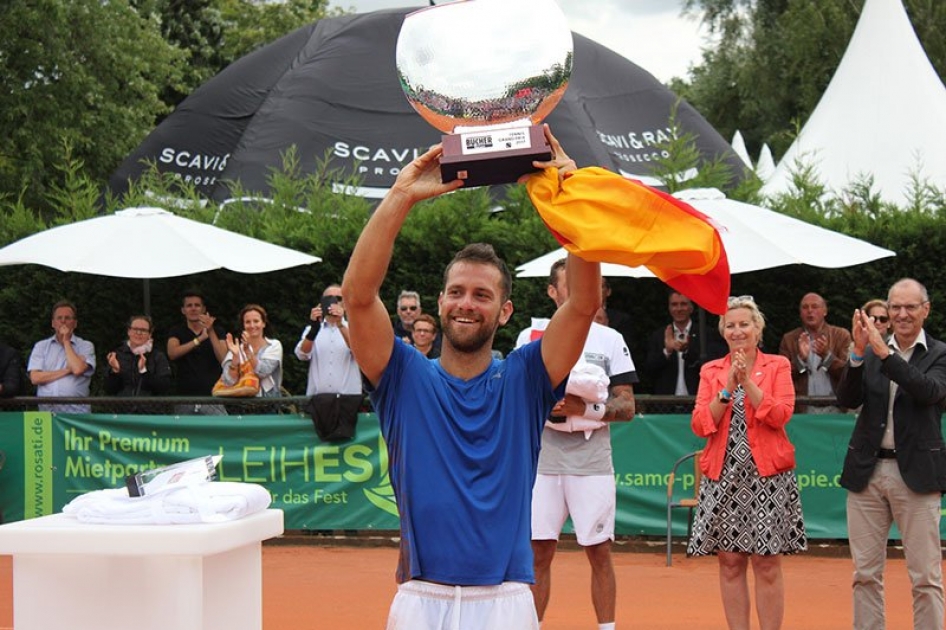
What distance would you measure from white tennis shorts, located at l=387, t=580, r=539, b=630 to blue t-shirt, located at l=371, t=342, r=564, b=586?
0.11 ft

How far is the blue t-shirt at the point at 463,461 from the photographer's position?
405cm

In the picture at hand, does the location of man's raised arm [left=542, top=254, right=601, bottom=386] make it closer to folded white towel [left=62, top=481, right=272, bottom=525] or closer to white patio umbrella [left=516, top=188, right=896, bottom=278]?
folded white towel [left=62, top=481, right=272, bottom=525]

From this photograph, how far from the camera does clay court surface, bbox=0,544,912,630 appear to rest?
933 cm

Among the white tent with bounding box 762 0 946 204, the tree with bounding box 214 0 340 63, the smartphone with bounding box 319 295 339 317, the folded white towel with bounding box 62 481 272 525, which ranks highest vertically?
the tree with bounding box 214 0 340 63

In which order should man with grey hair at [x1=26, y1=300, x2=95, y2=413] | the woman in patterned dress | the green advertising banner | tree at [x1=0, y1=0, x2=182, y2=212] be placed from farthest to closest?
tree at [x1=0, y1=0, x2=182, y2=212] → man with grey hair at [x1=26, y1=300, x2=95, y2=413] → the green advertising banner → the woman in patterned dress

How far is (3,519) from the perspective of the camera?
1227 cm

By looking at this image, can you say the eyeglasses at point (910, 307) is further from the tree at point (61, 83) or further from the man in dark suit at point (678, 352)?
the tree at point (61, 83)

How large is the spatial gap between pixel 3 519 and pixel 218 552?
27.0 feet

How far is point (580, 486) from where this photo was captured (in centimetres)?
796

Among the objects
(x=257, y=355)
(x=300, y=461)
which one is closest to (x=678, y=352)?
(x=300, y=461)

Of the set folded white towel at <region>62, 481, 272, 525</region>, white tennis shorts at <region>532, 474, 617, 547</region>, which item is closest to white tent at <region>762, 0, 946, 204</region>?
white tennis shorts at <region>532, 474, 617, 547</region>

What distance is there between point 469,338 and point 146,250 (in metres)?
9.22

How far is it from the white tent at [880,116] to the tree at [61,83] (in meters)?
11.7

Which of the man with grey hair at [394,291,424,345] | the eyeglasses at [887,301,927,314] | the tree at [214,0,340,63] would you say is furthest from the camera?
the tree at [214,0,340,63]
